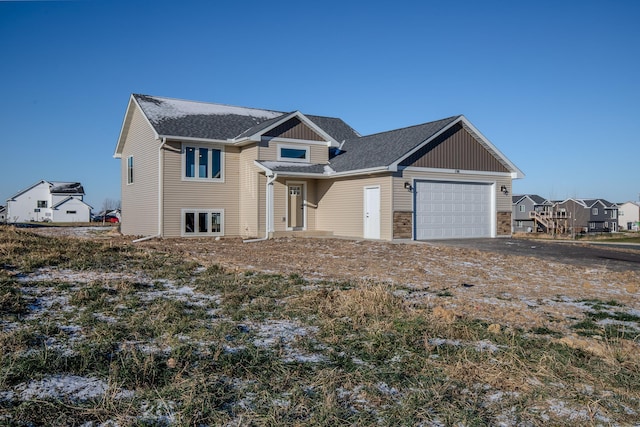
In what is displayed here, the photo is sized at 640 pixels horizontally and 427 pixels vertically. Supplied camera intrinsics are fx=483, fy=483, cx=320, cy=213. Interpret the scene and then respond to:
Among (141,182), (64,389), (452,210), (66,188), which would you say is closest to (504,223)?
(452,210)

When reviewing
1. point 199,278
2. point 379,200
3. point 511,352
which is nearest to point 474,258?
point 379,200

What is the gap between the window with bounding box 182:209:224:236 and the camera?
1852 cm

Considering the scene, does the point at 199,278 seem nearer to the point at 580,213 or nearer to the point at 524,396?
the point at 524,396

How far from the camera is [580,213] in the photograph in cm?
7412

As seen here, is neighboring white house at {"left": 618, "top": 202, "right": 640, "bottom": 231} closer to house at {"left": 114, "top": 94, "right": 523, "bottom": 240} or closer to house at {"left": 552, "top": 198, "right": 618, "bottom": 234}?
house at {"left": 552, "top": 198, "right": 618, "bottom": 234}

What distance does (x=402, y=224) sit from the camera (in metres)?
17.0

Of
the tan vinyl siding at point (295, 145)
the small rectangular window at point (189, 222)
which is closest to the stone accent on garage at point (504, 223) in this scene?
the tan vinyl siding at point (295, 145)

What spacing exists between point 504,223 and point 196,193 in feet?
40.4

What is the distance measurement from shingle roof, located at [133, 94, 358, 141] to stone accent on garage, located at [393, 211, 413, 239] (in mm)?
6091

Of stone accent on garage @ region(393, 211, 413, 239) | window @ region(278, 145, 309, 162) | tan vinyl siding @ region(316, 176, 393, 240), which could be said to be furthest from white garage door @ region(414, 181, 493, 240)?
window @ region(278, 145, 309, 162)

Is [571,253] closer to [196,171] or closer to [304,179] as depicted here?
[304,179]

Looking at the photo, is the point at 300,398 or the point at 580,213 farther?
the point at 580,213

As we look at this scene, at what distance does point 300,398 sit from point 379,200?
14.3 meters

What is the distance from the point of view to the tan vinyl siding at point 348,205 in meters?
17.0
